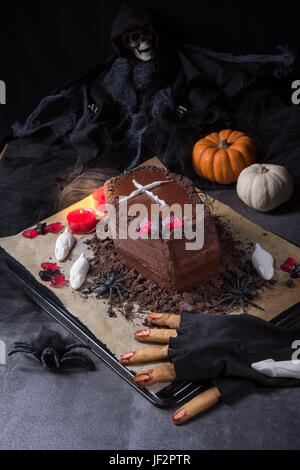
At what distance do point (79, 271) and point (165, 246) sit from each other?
25.3 inches

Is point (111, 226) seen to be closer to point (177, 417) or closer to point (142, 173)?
point (142, 173)

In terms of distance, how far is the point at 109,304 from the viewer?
3562 mm

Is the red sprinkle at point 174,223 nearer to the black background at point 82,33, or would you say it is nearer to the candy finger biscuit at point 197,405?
the candy finger biscuit at point 197,405

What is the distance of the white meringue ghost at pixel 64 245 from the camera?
3938 mm

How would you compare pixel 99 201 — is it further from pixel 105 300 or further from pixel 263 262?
pixel 263 262

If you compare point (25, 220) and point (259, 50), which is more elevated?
point (259, 50)

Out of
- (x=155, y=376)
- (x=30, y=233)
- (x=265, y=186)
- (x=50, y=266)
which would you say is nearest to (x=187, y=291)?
(x=155, y=376)

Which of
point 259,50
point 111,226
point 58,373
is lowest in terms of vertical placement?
point 58,373

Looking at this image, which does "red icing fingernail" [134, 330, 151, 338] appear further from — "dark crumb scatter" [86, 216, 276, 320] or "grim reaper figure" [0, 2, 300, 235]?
"grim reaper figure" [0, 2, 300, 235]

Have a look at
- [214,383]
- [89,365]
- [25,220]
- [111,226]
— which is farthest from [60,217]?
[214,383]

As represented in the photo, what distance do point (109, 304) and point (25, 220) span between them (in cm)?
125

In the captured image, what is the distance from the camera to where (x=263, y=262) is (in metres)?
3.63

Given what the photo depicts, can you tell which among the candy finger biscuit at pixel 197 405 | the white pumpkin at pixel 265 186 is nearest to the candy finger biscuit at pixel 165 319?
the candy finger biscuit at pixel 197 405

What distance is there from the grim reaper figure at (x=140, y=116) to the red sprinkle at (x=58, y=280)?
2.52ft
